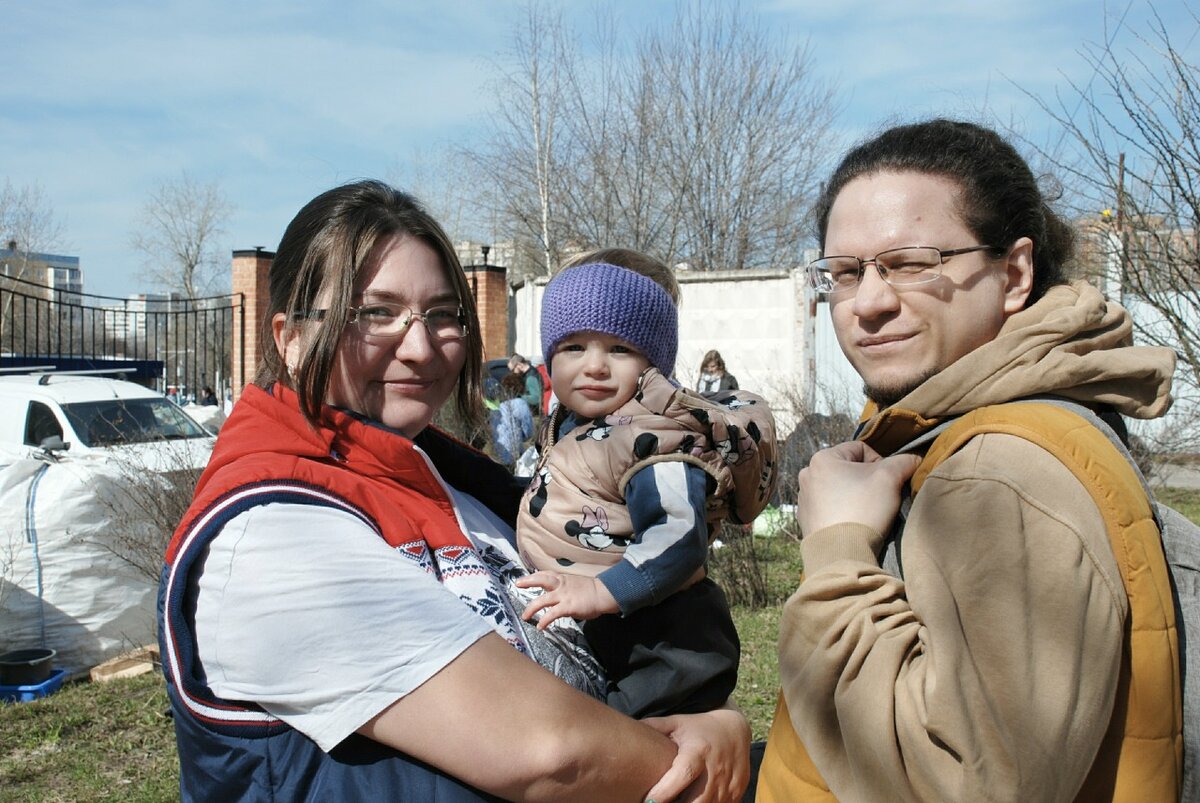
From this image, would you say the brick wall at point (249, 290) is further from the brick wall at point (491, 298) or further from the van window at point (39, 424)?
the van window at point (39, 424)

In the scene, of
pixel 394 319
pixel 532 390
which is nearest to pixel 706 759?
pixel 394 319

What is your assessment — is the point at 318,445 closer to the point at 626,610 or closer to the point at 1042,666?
the point at 626,610

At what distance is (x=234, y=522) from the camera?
157cm

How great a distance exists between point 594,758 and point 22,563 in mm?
5915

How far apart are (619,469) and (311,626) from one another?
38.0 inches

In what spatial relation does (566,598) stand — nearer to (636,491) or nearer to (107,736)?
(636,491)

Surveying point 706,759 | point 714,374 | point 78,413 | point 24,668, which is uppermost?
point 714,374

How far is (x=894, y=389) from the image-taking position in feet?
5.68

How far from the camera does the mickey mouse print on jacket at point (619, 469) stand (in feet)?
7.54

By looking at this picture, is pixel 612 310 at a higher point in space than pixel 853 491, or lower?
higher

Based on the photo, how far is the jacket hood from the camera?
151 centimetres

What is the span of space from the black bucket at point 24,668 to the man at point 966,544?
19.1 ft

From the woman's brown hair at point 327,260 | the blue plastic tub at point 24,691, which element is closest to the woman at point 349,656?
the woman's brown hair at point 327,260

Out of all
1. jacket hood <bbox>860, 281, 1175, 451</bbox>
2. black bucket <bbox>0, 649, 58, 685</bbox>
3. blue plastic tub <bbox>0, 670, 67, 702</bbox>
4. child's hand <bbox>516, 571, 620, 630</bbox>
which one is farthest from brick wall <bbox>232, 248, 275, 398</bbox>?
jacket hood <bbox>860, 281, 1175, 451</bbox>
